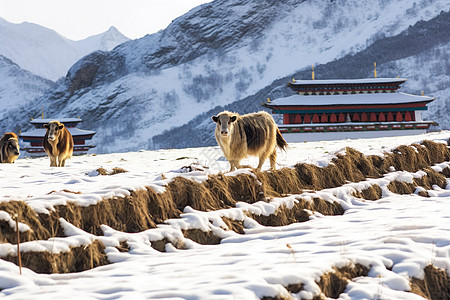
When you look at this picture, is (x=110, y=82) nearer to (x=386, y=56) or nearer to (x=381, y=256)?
(x=386, y=56)

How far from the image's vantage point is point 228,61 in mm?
158125

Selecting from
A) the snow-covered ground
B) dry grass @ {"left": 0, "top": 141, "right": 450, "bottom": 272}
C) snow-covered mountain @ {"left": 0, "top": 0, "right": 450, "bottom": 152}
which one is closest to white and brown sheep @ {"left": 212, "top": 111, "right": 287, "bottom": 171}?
dry grass @ {"left": 0, "top": 141, "right": 450, "bottom": 272}

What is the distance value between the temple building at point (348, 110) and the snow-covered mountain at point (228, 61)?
5771 centimetres

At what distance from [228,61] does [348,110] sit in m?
110

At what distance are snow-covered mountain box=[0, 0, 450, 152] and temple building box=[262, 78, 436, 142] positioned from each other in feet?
189

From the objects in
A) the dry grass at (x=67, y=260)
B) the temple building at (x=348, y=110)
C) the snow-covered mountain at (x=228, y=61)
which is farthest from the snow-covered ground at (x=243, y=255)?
the snow-covered mountain at (x=228, y=61)

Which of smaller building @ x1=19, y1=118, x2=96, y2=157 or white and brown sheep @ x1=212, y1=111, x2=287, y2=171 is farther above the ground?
white and brown sheep @ x1=212, y1=111, x2=287, y2=171

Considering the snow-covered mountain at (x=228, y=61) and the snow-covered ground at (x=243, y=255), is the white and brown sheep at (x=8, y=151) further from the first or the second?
the snow-covered mountain at (x=228, y=61)

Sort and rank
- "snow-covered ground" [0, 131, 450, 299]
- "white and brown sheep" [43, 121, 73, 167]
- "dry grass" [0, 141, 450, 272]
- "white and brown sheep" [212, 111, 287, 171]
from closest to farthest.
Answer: "snow-covered ground" [0, 131, 450, 299] → "dry grass" [0, 141, 450, 272] → "white and brown sheep" [212, 111, 287, 171] → "white and brown sheep" [43, 121, 73, 167]

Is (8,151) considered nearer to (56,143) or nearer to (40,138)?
(56,143)

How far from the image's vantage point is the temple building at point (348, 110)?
49.2m

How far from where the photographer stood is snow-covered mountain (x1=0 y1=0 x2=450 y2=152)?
12775 centimetres

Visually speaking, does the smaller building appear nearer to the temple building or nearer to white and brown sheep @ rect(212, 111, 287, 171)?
the temple building

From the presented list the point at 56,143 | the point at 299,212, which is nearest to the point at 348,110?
the point at 56,143
